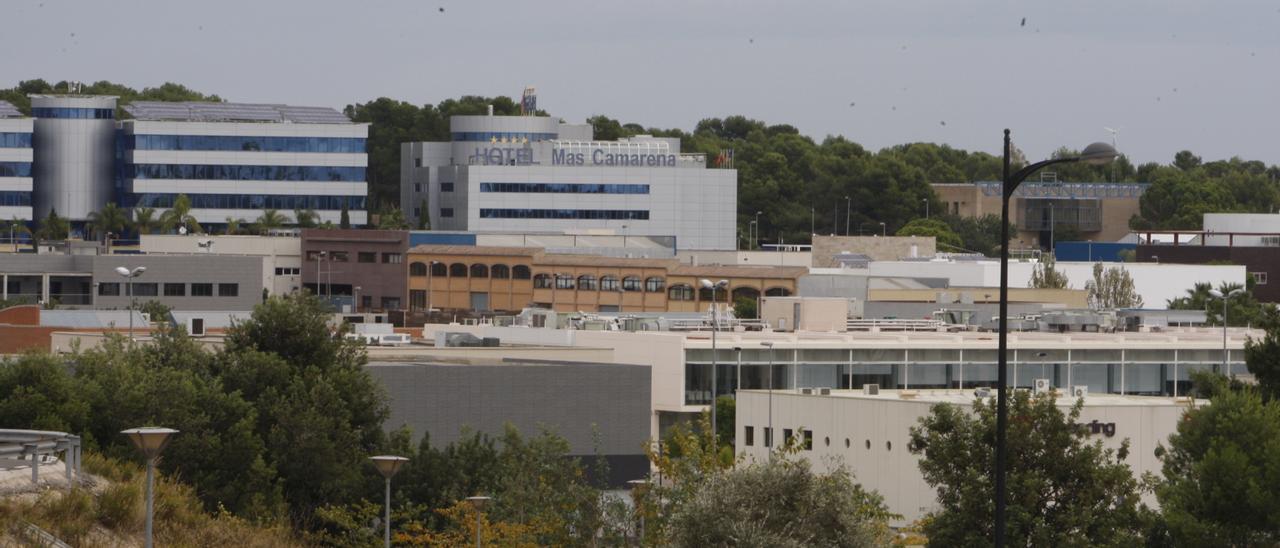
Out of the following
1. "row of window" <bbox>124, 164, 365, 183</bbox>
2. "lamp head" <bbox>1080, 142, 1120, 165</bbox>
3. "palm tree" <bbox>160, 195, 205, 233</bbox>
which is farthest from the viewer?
"row of window" <bbox>124, 164, 365, 183</bbox>

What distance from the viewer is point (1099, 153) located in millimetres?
29750

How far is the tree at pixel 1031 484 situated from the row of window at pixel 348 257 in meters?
125

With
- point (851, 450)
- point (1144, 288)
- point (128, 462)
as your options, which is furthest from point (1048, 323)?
point (128, 462)

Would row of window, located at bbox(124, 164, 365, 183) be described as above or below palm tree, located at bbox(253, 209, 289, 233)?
above

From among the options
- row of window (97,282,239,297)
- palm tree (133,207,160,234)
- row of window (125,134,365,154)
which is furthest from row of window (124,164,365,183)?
row of window (97,282,239,297)

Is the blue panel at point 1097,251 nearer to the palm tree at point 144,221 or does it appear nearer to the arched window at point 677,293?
the arched window at point 677,293

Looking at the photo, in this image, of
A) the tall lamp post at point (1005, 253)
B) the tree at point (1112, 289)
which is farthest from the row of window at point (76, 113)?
the tall lamp post at point (1005, 253)

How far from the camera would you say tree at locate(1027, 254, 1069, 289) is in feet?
462

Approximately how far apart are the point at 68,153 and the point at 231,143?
1502 cm

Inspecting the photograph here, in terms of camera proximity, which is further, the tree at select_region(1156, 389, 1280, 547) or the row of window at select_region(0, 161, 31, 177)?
the row of window at select_region(0, 161, 31, 177)

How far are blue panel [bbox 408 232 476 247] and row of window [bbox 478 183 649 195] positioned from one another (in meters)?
18.0

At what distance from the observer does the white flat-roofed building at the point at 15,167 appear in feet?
623

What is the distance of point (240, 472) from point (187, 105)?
152006 millimetres

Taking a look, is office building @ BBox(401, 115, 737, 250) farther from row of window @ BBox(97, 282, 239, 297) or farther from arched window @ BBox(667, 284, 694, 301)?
row of window @ BBox(97, 282, 239, 297)
